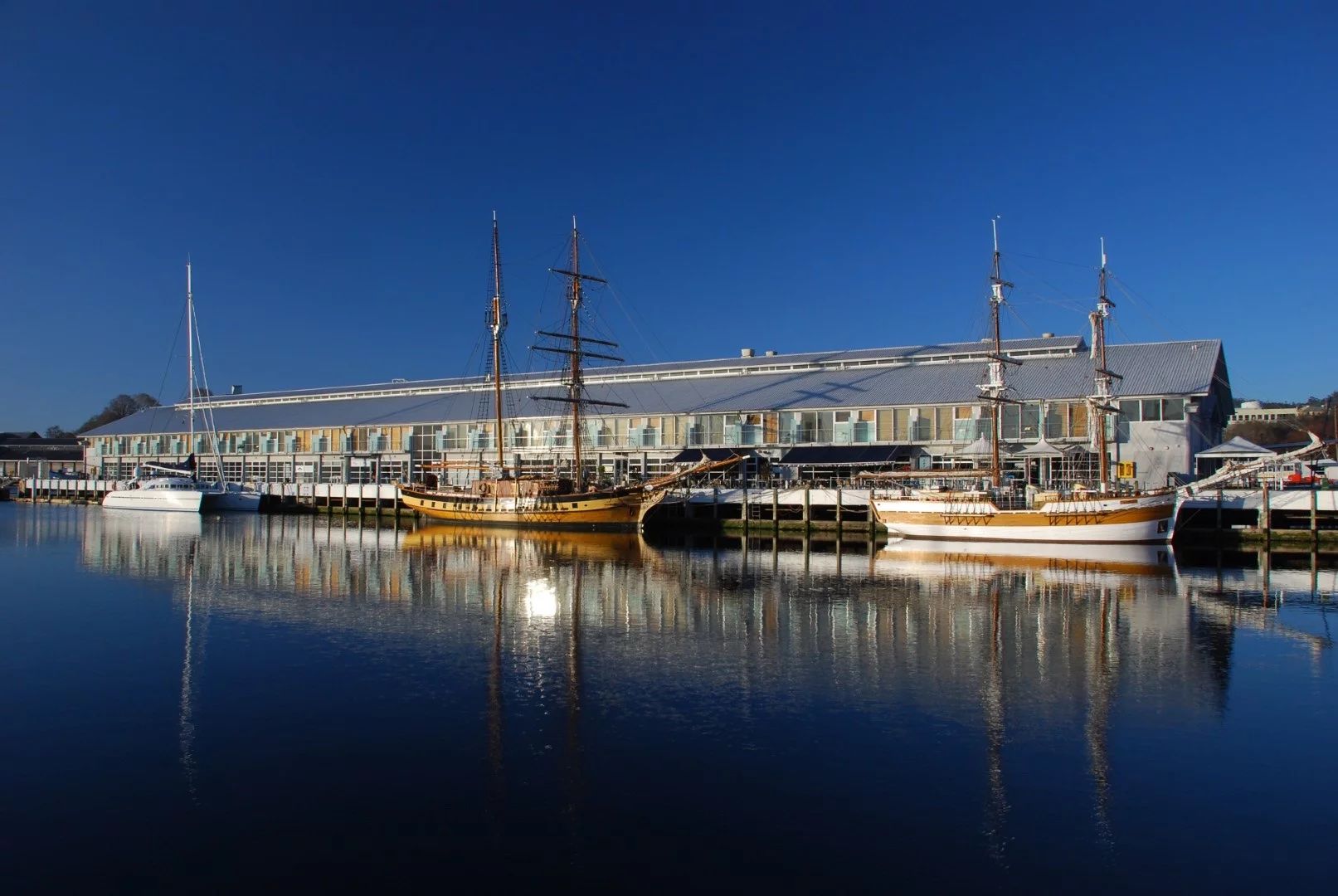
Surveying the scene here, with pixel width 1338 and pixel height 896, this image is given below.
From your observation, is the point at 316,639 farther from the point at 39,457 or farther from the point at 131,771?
the point at 39,457

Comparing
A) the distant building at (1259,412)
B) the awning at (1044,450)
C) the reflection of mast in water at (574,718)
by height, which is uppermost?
the distant building at (1259,412)

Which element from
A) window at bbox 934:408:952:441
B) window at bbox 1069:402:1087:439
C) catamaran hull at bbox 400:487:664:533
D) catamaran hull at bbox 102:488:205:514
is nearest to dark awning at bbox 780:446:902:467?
window at bbox 934:408:952:441

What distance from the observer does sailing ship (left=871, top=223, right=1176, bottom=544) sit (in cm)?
3969

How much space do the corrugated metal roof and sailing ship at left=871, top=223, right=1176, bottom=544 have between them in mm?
4983

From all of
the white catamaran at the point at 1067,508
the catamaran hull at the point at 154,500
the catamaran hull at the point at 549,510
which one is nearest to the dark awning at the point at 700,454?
the catamaran hull at the point at 549,510

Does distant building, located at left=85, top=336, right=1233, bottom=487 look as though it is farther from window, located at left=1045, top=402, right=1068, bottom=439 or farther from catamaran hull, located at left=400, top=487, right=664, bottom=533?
catamaran hull, located at left=400, top=487, right=664, bottom=533

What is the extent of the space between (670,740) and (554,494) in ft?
135

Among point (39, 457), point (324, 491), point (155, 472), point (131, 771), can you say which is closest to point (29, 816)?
point (131, 771)

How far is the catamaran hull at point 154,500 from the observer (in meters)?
69.8

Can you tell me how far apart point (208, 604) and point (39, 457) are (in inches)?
4740

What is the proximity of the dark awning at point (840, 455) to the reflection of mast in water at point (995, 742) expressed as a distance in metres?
34.1

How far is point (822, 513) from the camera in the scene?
164 feet

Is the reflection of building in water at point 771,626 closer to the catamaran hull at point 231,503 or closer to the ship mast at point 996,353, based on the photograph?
the ship mast at point 996,353

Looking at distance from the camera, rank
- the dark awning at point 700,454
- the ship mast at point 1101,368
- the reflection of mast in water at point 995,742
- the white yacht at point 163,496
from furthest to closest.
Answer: the white yacht at point 163,496 → the dark awning at point 700,454 → the ship mast at point 1101,368 → the reflection of mast in water at point 995,742
